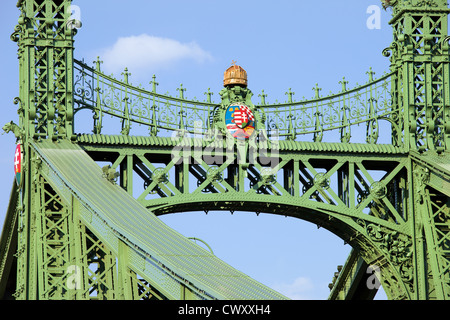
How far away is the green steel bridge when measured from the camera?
121 feet

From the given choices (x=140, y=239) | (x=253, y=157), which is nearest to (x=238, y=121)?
(x=253, y=157)

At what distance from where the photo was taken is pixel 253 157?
39469mm

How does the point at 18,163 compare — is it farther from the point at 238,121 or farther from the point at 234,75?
the point at 234,75

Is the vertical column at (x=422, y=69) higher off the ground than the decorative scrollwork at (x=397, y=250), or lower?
higher

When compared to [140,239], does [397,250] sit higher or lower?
higher

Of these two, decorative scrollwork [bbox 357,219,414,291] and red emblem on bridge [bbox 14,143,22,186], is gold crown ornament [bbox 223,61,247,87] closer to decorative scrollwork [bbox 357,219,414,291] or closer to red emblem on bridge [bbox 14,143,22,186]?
decorative scrollwork [bbox 357,219,414,291]

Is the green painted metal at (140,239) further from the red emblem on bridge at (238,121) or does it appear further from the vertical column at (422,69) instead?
the vertical column at (422,69)

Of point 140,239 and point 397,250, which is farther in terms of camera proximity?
point 397,250

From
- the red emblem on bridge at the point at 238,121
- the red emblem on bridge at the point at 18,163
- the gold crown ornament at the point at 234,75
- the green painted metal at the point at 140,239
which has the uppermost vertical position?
the gold crown ornament at the point at 234,75

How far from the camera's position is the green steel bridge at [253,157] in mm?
36781

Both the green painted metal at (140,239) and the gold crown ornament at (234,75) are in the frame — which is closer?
the green painted metal at (140,239)

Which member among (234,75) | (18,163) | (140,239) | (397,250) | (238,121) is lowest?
(140,239)

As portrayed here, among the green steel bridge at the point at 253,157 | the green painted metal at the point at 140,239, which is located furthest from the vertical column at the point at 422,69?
the green painted metal at the point at 140,239
